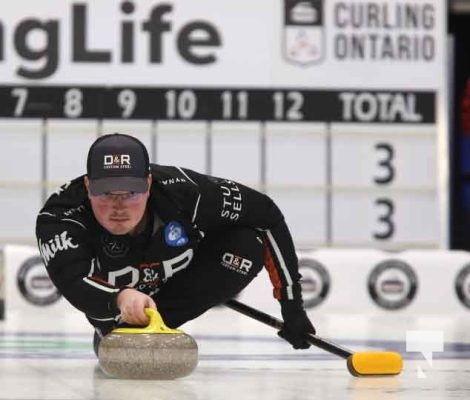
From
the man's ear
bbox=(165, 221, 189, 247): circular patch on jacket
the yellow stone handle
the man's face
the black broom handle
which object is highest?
the man's ear

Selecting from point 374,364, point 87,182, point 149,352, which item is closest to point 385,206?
point 374,364

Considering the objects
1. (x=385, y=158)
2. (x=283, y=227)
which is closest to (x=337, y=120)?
(x=385, y=158)

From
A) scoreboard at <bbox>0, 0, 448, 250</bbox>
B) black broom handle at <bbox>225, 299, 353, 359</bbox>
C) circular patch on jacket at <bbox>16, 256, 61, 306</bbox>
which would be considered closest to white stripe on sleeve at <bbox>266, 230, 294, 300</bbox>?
black broom handle at <bbox>225, 299, 353, 359</bbox>

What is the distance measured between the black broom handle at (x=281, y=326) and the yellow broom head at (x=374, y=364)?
0.09 m

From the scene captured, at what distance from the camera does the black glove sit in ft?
16.8

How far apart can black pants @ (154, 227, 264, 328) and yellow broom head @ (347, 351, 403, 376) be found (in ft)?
1.92

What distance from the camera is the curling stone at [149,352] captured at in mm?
4344

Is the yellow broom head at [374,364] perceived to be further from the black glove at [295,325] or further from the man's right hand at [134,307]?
the man's right hand at [134,307]

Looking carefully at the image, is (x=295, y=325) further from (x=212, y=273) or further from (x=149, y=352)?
(x=149, y=352)

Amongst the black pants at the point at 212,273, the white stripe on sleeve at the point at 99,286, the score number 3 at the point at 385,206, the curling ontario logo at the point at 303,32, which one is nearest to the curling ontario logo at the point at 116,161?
the white stripe on sleeve at the point at 99,286

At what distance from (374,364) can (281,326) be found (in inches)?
17.1

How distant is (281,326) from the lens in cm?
520

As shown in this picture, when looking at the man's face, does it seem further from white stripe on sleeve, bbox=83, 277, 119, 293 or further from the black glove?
the black glove

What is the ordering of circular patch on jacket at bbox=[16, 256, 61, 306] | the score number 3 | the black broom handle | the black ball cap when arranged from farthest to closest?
→ the score number 3 < circular patch on jacket at bbox=[16, 256, 61, 306] < the black broom handle < the black ball cap
